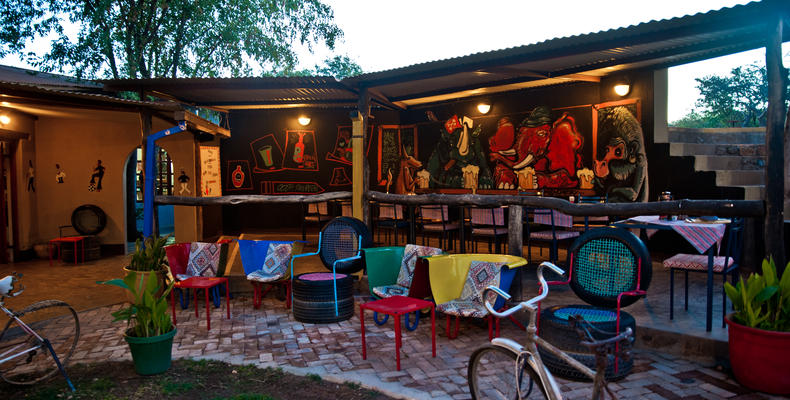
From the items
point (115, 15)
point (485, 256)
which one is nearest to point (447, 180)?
point (485, 256)

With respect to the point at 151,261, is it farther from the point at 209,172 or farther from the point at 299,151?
the point at 299,151

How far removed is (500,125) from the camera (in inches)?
403

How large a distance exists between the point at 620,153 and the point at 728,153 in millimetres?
1615

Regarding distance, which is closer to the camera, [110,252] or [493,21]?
[110,252]

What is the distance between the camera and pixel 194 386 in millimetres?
3982

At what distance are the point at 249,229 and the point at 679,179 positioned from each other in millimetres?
8759

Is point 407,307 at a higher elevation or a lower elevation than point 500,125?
lower

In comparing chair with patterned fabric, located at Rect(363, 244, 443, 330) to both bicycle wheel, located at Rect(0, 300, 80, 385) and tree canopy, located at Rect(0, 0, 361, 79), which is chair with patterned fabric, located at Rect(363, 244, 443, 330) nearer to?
bicycle wheel, located at Rect(0, 300, 80, 385)

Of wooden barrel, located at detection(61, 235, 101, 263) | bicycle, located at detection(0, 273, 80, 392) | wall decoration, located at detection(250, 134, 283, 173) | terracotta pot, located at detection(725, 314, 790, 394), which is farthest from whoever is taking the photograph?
wall decoration, located at detection(250, 134, 283, 173)

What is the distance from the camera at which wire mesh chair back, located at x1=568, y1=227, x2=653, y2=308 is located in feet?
12.9

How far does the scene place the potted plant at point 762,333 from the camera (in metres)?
3.48

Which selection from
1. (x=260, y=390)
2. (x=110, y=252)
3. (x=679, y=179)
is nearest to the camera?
(x=260, y=390)

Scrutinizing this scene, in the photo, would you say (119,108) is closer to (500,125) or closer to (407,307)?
(407,307)

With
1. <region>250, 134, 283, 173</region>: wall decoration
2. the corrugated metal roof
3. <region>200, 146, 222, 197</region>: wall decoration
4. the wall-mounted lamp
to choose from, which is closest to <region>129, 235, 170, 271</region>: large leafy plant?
the corrugated metal roof
